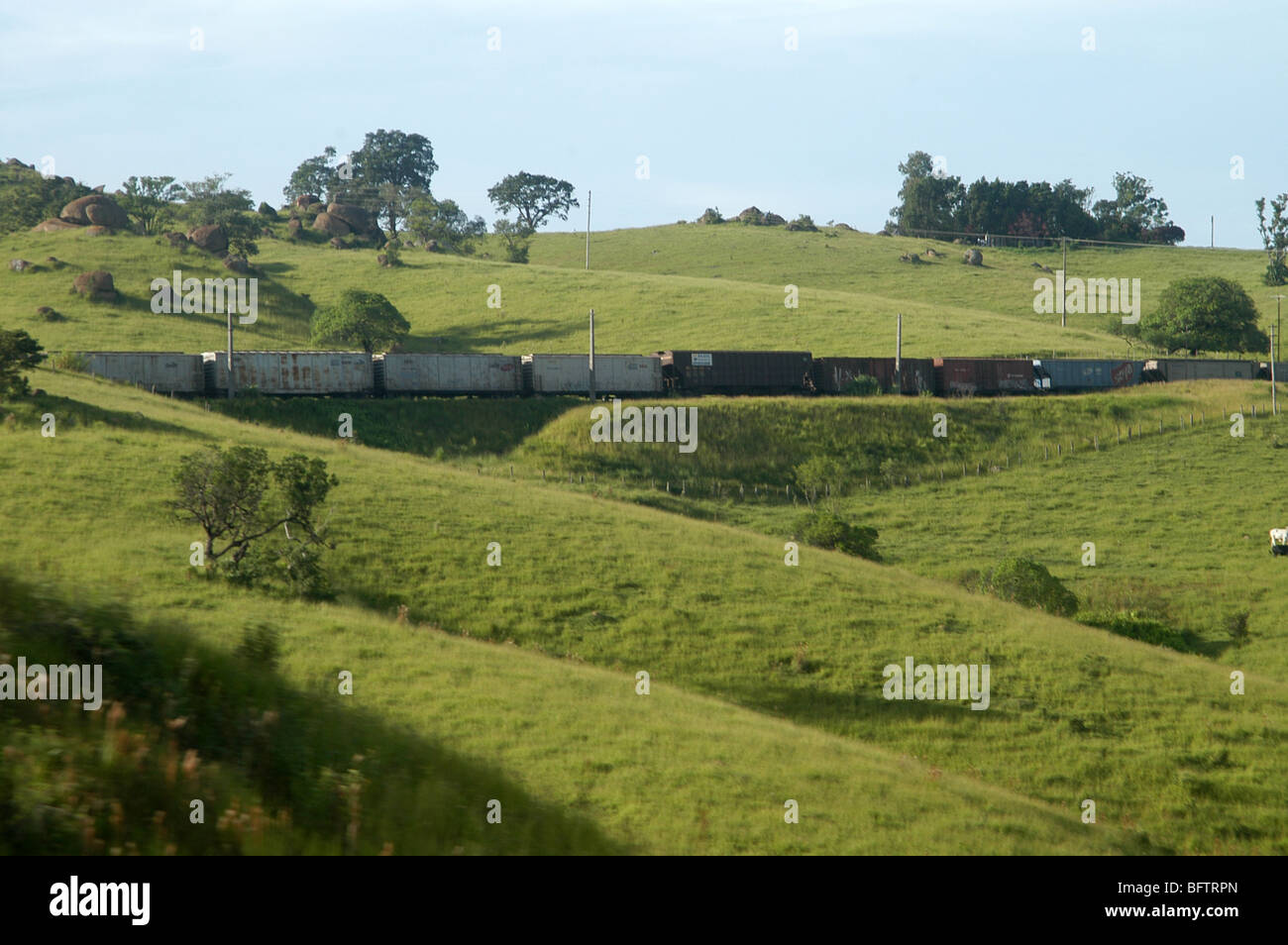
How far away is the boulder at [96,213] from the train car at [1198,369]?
4466 inches

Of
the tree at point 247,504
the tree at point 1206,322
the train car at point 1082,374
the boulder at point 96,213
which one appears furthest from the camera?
the boulder at point 96,213

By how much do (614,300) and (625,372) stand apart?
42.9m

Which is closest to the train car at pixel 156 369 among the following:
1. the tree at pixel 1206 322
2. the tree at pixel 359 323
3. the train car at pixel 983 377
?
the tree at pixel 359 323

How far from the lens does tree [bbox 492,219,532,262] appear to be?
493 feet

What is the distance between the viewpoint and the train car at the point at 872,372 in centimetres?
7144

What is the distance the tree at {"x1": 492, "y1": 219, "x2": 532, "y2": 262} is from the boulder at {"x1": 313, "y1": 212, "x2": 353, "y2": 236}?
2386 centimetres

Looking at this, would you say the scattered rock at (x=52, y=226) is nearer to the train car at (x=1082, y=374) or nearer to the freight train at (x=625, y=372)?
the freight train at (x=625, y=372)

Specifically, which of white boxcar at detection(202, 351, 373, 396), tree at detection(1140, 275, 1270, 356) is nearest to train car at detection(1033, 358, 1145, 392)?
tree at detection(1140, 275, 1270, 356)

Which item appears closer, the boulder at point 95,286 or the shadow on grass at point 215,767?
the shadow on grass at point 215,767

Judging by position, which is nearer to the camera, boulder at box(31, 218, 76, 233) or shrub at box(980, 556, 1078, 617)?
shrub at box(980, 556, 1078, 617)

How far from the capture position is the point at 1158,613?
39594 mm

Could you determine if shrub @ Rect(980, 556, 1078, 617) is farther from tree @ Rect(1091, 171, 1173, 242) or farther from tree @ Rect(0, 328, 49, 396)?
tree @ Rect(1091, 171, 1173, 242)

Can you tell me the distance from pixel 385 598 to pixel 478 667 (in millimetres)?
9251

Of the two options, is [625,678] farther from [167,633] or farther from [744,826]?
[167,633]
